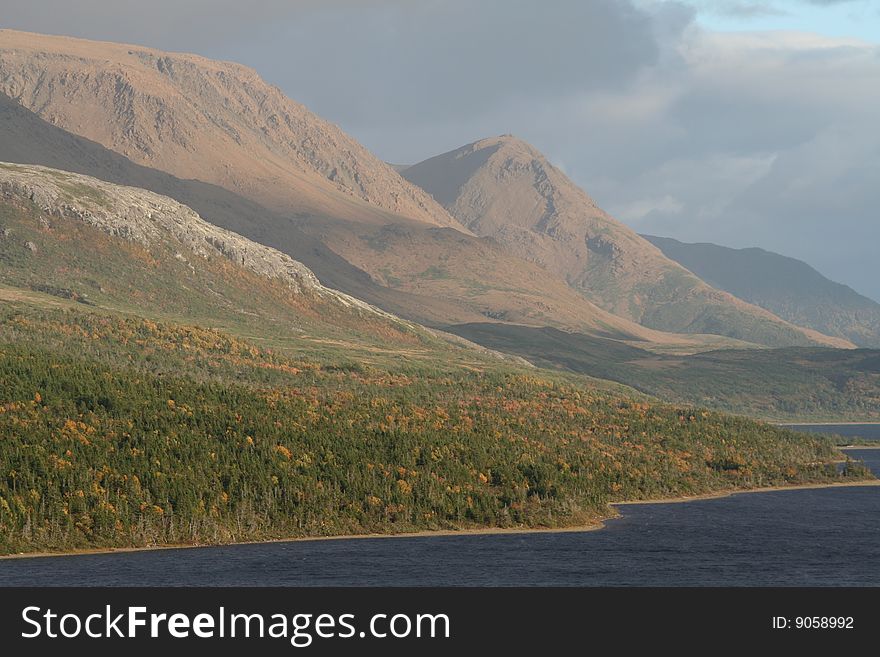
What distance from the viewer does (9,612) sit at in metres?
82.9

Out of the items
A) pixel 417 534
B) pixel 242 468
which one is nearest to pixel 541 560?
Answer: pixel 417 534

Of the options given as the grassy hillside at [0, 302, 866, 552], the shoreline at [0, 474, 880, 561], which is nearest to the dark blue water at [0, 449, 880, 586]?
the shoreline at [0, 474, 880, 561]

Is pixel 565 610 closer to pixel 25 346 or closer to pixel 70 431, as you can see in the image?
pixel 70 431

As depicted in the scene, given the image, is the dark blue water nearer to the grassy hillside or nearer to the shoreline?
the shoreline

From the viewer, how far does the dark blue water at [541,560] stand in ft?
340

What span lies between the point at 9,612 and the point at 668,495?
116m

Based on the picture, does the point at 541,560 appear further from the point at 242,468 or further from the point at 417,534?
the point at 242,468

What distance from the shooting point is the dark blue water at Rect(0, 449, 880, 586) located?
103750mm

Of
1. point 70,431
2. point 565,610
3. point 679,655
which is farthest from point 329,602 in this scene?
point 70,431

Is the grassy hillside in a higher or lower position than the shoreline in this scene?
higher

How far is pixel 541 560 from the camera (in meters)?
117

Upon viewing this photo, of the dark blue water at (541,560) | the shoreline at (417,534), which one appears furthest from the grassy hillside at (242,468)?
the dark blue water at (541,560)

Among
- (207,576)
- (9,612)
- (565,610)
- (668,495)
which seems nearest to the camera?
(9,612)

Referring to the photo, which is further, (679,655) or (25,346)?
(25,346)
